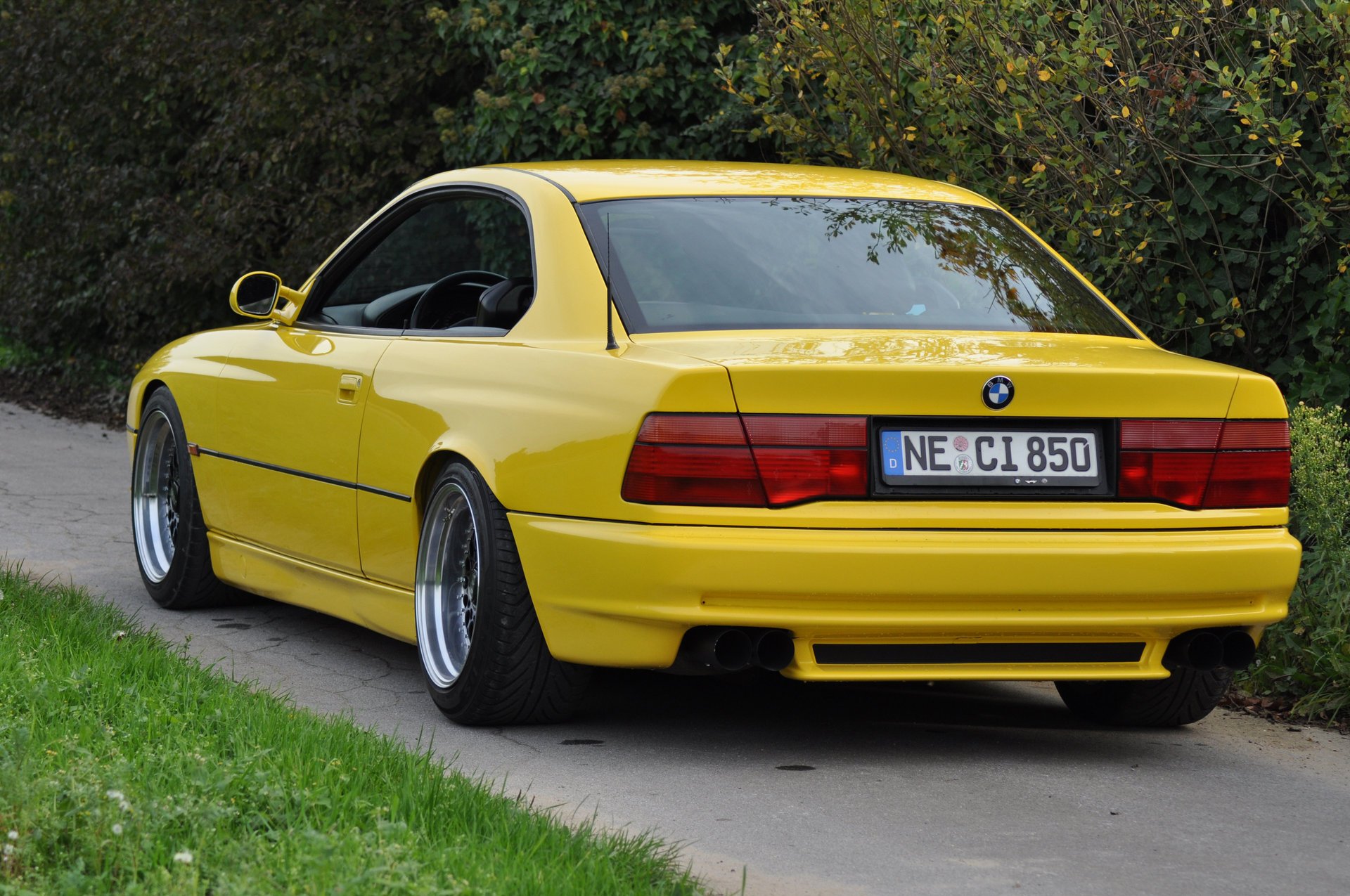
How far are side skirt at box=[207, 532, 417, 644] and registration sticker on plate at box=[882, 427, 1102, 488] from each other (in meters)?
1.64

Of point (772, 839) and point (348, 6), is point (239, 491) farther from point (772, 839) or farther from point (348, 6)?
point (348, 6)

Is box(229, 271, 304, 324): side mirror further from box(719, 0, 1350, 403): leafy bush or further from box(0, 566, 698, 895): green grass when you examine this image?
box(719, 0, 1350, 403): leafy bush

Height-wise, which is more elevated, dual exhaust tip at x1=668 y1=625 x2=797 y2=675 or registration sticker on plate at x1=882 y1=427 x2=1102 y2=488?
registration sticker on plate at x1=882 y1=427 x2=1102 y2=488

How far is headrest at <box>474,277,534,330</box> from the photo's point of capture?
537cm

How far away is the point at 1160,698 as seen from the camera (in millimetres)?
5430

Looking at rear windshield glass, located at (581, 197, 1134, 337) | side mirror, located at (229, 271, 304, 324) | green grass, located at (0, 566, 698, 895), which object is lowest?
green grass, located at (0, 566, 698, 895)

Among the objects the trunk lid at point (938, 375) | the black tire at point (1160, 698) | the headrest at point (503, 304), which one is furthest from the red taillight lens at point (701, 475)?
the black tire at point (1160, 698)

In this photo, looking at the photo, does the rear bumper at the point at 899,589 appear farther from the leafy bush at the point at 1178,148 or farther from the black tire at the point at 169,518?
the black tire at the point at 169,518

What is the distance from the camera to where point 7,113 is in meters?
17.2

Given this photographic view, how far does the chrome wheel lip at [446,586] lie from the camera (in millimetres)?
5188

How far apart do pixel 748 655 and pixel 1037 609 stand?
69 centimetres

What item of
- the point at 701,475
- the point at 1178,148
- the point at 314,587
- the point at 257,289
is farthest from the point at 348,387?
the point at 1178,148

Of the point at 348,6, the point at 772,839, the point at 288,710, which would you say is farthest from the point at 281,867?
the point at 348,6

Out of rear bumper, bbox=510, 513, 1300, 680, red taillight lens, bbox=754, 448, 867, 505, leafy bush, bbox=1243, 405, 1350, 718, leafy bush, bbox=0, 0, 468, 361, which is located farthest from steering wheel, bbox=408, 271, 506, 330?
leafy bush, bbox=0, 0, 468, 361
